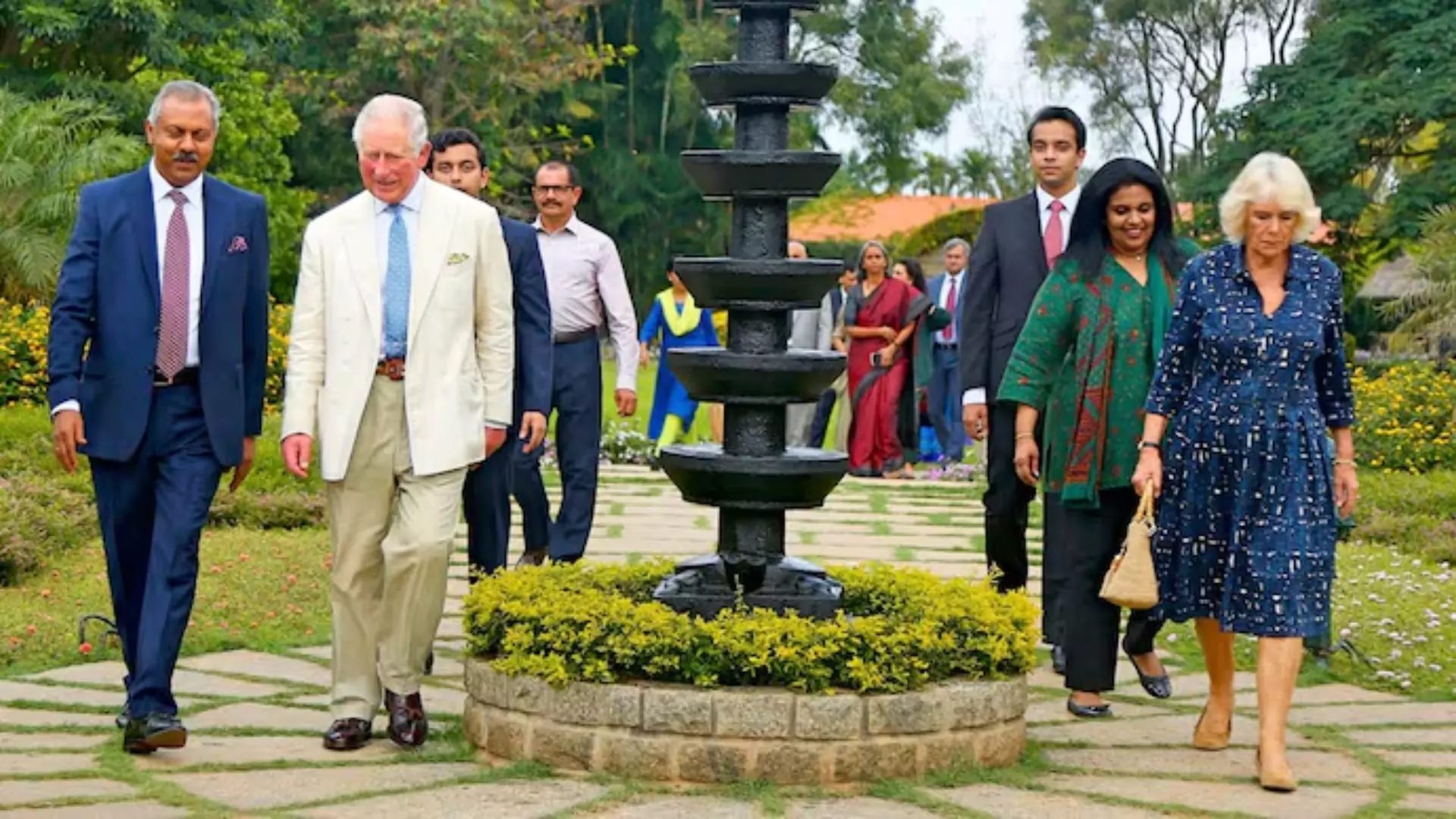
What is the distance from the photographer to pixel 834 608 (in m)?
6.38

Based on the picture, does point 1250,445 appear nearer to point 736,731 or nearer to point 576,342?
point 736,731

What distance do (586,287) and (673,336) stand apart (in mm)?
6581

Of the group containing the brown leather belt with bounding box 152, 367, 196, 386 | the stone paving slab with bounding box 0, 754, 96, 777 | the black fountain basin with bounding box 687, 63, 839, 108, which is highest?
the black fountain basin with bounding box 687, 63, 839, 108

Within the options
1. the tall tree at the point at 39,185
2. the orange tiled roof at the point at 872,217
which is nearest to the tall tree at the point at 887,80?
the orange tiled roof at the point at 872,217

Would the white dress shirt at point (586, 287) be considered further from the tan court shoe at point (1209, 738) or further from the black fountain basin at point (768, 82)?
the tan court shoe at point (1209, 738)

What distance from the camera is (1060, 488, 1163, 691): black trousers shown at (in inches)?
281

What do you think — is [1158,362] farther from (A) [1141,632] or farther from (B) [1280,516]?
(A) [1141,632]

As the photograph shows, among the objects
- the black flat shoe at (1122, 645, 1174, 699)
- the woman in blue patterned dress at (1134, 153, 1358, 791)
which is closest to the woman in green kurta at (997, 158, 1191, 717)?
the black flat shoe at (1122, 645, 1174, 699)

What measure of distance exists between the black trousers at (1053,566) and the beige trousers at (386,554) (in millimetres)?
2079

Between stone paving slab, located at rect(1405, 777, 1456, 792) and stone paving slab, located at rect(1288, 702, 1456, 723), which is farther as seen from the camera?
stone paving slab, located at rect(1288, 702, 1456, 723)

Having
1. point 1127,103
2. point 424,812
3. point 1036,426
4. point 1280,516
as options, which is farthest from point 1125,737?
point 1127,103

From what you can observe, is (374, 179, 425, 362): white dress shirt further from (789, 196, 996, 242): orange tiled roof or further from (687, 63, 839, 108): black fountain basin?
(789, 196, 996, 242): orange tiled roof

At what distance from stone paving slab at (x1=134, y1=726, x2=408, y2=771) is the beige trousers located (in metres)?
0.14

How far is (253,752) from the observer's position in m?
6.22
